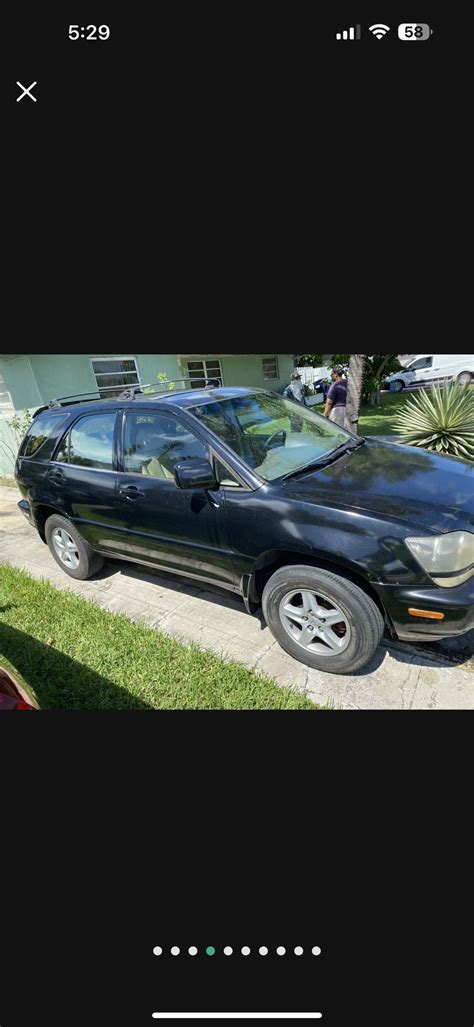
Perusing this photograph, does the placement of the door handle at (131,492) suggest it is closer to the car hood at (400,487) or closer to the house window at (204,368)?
the car hood at (400,487)

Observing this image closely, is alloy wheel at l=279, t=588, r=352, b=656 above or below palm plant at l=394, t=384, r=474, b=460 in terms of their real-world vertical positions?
below

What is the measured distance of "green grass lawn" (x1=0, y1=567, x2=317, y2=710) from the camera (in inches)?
98.9

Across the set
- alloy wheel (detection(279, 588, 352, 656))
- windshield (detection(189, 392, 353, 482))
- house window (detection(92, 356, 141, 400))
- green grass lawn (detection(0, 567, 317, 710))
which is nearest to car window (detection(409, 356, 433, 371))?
house window (detection(92, 356, 141, 400))

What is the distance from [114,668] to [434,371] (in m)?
9.23

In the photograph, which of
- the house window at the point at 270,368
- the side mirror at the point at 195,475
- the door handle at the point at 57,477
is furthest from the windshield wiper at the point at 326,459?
the house window at the point at 270,368

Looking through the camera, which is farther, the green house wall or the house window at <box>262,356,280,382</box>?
the house window at <box>262,356,280,382</box>

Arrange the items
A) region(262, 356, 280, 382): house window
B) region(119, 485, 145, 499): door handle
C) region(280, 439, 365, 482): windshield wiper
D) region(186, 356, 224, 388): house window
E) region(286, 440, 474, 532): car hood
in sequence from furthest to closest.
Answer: region(262, 356, 280, 382): house window → region(186, 356, 224, 388): house window → region(119, 485, 145, 499): door handle → region(280, 439, 365, 482): windshield wiper → region(286, 440, 474, 532): car hood

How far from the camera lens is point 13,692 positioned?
1893mm

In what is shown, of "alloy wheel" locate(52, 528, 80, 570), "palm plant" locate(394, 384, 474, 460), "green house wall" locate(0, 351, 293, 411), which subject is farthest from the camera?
"green house wall" locate(0, 351, 293, 411)

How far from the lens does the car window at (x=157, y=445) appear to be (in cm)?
294

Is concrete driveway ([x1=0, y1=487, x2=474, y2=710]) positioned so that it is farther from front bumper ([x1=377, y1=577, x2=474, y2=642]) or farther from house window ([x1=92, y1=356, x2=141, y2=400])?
house window ([x1=92, y1=356, x2=141, y2=400])

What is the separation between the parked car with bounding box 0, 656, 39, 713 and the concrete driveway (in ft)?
4.34

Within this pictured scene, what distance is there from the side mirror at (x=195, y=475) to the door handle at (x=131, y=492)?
0.65m
